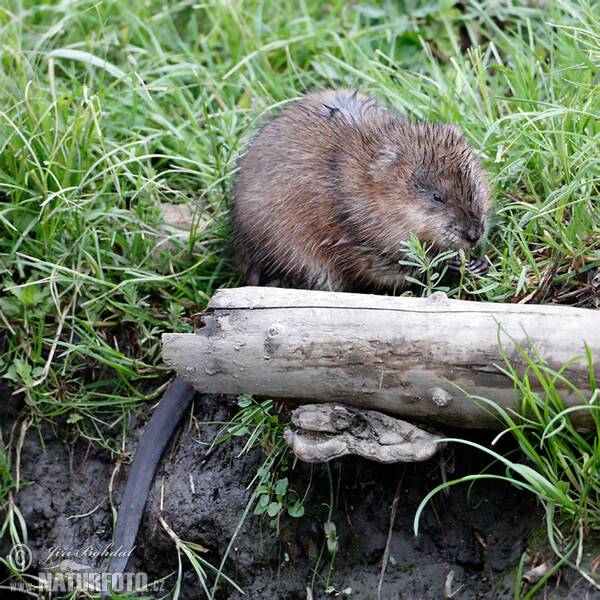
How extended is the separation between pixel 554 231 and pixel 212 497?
1.69 m

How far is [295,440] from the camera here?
2307mm

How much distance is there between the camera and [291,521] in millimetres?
2678

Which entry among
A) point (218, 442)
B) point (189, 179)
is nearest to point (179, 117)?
point (189, 179)

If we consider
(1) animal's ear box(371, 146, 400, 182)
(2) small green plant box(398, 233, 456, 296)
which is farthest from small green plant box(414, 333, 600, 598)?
(1) animal's ear box(371, 146, 400, 182)

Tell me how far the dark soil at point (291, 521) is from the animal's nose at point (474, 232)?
836 mm

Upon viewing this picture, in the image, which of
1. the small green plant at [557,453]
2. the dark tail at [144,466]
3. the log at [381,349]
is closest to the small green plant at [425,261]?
the log at [381,349]

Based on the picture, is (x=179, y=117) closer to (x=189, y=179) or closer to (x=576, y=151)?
(x=189, y=179)

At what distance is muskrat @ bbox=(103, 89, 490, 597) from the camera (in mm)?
2840

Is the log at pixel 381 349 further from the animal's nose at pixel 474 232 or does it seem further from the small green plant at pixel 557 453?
the animal's nose at pixel 474 232

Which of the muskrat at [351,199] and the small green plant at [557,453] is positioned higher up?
the muskrat at [351,199]

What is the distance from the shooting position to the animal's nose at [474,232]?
2.80m

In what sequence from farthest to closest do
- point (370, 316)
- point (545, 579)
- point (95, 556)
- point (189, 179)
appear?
point (189, 179) < point (95, 556) < point (370, 316) < point (545, 579)

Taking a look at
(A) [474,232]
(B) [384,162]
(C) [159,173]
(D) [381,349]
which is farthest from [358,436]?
(C) [159,173]

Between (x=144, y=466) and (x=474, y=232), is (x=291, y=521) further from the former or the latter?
(x=474, y=232)
